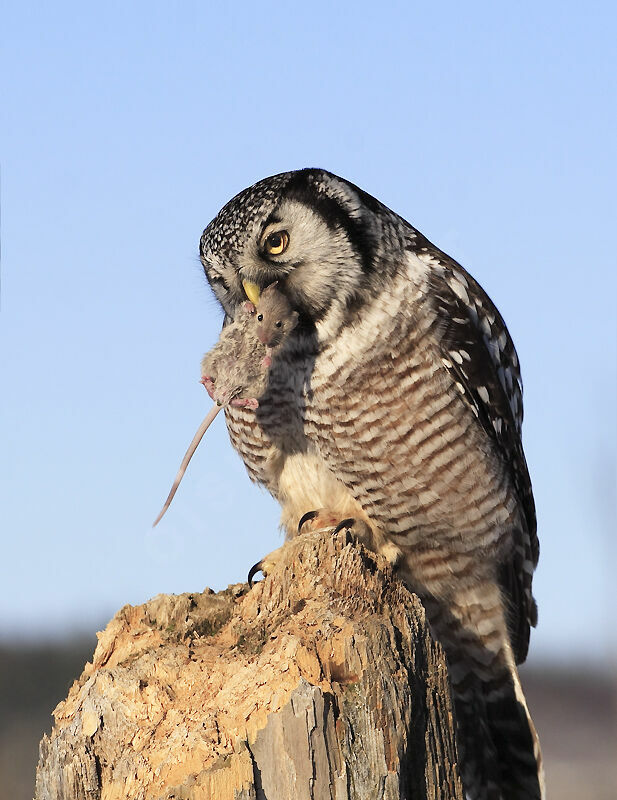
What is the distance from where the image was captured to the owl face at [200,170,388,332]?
431cm

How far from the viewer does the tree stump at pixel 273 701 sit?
2.52m

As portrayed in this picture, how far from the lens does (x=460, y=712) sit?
4566 millimetres

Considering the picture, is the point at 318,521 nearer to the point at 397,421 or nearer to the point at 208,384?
the point at 397,421

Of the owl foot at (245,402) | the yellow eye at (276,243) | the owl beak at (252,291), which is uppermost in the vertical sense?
the yellow eye at (276,243)

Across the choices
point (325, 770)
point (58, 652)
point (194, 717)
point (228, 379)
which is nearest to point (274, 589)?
point (194, 717)

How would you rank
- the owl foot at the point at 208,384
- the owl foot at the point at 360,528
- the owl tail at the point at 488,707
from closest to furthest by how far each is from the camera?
the owl foot at the point at 208,384 → the owl tail at the point at 488,707 → the owl foot at the point at 360,528

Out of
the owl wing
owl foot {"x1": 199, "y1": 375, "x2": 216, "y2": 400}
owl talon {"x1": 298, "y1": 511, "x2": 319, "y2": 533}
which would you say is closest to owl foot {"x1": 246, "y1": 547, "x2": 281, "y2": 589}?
owl talon {"x1": 298, "y1": 511, "x2": 319, "y2": 533}

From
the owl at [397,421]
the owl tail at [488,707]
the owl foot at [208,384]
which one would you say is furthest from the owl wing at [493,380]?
the owl foot at [208,384]

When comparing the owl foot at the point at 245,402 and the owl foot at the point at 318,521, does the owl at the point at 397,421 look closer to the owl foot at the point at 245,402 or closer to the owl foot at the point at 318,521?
the owl foot at the point at 318,521

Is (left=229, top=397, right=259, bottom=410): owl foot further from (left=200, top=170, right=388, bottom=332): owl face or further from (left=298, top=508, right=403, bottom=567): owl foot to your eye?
(left=298, top=508, right=403, bottom=567): owl foot

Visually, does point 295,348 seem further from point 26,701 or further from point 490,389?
point 26,701

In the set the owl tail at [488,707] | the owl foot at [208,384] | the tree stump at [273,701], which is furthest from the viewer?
the owl tail at [488,707]

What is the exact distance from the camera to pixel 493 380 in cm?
468

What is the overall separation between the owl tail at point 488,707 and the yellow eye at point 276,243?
1.87 meters
